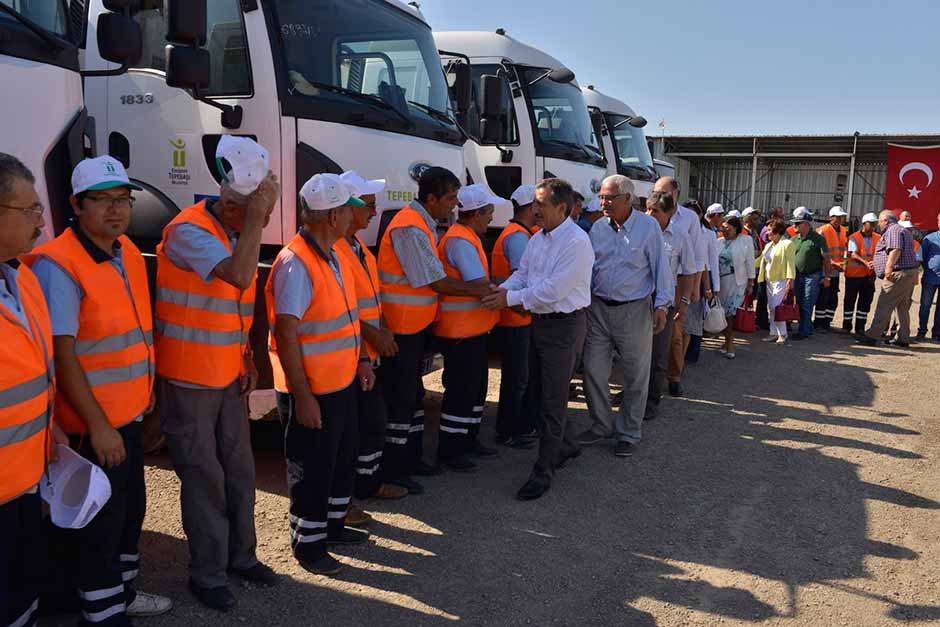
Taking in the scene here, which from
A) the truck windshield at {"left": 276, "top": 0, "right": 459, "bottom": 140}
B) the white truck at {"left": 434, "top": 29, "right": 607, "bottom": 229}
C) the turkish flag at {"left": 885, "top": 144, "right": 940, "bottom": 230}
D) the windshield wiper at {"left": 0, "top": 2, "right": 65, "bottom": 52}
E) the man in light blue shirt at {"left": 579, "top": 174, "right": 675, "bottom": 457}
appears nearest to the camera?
the windshield wiper at {"left": 0, "top": 2, "right": 65, "bottom": 52}

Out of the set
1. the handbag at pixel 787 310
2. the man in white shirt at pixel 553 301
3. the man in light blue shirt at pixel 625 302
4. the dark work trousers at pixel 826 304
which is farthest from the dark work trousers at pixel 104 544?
the dark work trousers at pixel 826 304

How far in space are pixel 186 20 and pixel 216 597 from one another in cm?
265

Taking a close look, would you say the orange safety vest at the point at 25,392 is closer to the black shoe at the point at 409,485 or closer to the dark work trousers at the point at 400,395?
the dark work trousers at the point at 400,395

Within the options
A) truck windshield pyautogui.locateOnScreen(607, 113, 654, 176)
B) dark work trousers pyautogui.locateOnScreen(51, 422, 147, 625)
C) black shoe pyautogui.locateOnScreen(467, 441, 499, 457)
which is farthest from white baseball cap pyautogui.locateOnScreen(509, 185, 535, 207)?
truck windshield pyautogui.locateOnScreen(607, 113, 654, 176)

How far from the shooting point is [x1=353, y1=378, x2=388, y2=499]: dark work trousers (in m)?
4.07

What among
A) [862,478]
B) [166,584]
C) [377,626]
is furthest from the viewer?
[862,478]

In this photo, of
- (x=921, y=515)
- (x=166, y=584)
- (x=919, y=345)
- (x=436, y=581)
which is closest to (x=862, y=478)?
(x=921, y=515)

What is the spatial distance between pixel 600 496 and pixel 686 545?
731 millimetres

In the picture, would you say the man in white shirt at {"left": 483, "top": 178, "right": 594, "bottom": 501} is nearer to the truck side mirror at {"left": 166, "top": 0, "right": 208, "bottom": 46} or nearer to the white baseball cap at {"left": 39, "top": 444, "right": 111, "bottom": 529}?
the truck side mirror at {"left": 166, "top": 0, "right": 208, "bottom": 46}

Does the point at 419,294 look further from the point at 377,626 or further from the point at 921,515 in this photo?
the point at 921,515

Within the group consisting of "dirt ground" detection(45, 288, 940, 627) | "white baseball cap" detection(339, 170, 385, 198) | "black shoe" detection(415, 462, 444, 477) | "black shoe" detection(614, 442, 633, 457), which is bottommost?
"dirt ground" detection(45, 288, 940, 627)

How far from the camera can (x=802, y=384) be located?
7.96 meters

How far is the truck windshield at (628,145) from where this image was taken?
42.7ft

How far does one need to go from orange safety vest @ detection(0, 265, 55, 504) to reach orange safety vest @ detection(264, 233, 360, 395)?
3.50 ft
